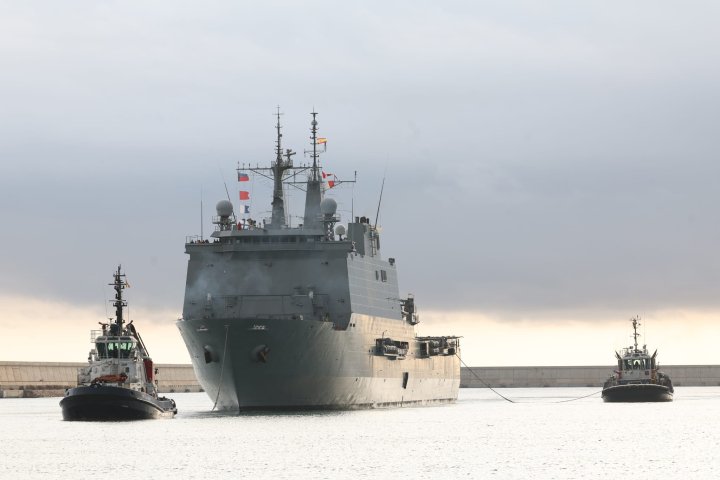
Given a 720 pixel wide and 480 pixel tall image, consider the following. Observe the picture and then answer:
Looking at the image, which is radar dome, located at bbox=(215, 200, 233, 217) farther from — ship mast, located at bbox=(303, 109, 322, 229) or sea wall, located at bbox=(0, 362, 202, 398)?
sea wall, located at bbox=(0, 362, 202, 398)

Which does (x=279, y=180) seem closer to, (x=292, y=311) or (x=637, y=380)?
(x=292, y=311)

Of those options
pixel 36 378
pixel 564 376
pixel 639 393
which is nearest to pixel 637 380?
pixel 639 393

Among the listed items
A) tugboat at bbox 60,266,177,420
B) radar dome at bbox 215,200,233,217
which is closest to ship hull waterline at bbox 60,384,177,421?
tugboat at bbox 60,266,177,420

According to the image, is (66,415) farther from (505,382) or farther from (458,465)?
(505,382)

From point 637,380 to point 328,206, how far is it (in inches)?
1256

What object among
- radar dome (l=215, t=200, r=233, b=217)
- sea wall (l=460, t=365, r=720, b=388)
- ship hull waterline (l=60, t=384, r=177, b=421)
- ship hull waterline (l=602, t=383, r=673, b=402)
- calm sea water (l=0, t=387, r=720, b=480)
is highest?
radar dome (l=215, t=200, r=233, b=217)

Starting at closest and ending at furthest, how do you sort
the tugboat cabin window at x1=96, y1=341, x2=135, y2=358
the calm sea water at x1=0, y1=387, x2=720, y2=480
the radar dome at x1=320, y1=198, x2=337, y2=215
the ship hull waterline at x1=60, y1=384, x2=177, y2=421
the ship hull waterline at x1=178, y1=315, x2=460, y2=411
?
the calm sea water at x1=0, y1=387, x2=720, y2=480
the ship hull waterline at x1=60, y1=384, x2=177, y2=421
the tugboat cabin window at x1=96, y1=341, x2=135, y2=358
the ship hull waterline at x1=178, y1=315, x2=460, y2=411
the radar dome at x1=320, y1=198, x2=337, y2=215

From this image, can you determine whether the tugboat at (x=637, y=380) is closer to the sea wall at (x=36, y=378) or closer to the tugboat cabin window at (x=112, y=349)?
the tugboat cabin window at (x=112, y=349)

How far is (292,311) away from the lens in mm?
70125

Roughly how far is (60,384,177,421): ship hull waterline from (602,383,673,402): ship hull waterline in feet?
132

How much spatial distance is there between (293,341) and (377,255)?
14.9m

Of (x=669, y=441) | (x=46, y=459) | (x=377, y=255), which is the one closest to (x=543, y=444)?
(x=669, y=441)

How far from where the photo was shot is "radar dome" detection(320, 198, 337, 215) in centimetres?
7362

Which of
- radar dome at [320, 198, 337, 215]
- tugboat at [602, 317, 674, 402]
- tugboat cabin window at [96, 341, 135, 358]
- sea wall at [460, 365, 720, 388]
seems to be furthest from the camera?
sea wall at [460, 365, 720, 388]
